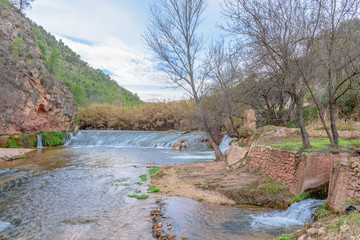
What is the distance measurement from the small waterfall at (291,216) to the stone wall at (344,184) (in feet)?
1.62

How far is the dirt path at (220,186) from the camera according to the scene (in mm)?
5348

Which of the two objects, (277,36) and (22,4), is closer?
(277,36)

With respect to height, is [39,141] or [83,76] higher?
[83,76]

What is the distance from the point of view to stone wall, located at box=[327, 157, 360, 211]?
3.48 m

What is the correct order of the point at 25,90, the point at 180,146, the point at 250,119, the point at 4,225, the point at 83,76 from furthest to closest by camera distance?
the point at 83,76, the point at 25,90, the point at 180,146, the point at 250,119, the point at 4,225

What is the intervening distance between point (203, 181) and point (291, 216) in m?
2.98

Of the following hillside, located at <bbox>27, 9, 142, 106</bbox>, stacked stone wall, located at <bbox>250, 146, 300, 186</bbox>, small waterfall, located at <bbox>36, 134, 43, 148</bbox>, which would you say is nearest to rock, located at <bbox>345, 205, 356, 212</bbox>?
stacked stone wall, located at <bbox>250, 146, 300, 186</bbox>

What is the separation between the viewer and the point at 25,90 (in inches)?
674

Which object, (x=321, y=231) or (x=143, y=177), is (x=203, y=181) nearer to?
(x=143, y=177)

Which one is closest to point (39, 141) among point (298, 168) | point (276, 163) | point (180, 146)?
point (180, 146)

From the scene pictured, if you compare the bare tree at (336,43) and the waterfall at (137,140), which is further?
the waterfall at (137,140)

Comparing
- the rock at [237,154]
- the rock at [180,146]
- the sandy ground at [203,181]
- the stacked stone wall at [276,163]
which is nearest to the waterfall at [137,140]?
the rock at [180,146]

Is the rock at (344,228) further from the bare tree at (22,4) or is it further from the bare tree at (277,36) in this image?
the bare tree at (22,4)

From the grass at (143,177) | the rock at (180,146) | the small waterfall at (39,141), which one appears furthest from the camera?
the small waterfall at (39,141)
